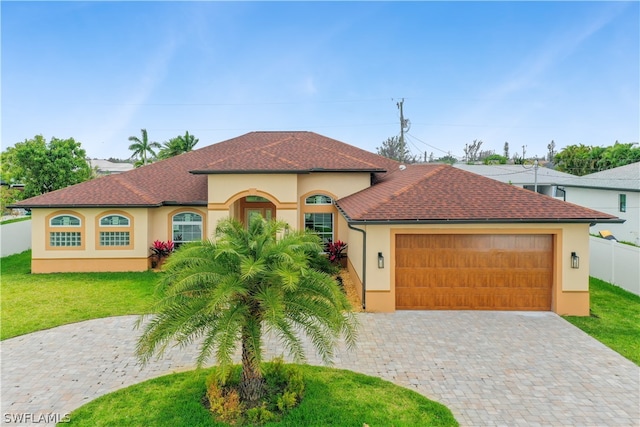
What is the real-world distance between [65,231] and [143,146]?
32.4 meters

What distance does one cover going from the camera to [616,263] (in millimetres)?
13523

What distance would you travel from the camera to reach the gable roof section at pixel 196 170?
603 inches

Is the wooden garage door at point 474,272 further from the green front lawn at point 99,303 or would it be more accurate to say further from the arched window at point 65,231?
the arched window at point 65,231

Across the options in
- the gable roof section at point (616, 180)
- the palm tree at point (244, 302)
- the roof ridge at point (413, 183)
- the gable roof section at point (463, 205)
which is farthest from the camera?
the gable roof section at point (616, 180)

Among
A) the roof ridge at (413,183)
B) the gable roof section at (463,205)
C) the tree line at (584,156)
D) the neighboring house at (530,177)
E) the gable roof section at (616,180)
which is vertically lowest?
the gable roof section at (463,205)

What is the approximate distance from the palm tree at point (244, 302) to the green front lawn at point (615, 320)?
7.40m

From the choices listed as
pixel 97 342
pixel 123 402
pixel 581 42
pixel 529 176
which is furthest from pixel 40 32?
pixel 529 176

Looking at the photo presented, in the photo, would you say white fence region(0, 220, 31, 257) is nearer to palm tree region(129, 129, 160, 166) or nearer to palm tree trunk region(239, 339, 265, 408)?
palm tree trunk region(239, 339, 265, 408)

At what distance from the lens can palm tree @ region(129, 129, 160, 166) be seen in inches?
1754

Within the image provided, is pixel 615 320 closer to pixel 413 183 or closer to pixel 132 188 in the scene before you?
pixel 413 183

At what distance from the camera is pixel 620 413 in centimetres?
600

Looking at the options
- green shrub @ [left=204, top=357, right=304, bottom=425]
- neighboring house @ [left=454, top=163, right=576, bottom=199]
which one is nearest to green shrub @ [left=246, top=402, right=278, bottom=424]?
green shrub @ [left=204, top=357, right=304, bottom=425]

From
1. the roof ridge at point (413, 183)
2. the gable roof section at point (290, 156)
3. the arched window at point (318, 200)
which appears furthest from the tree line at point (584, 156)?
the roof ridge at point (413, 183)

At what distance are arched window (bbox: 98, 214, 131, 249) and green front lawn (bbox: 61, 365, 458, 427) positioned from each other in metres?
10.7
